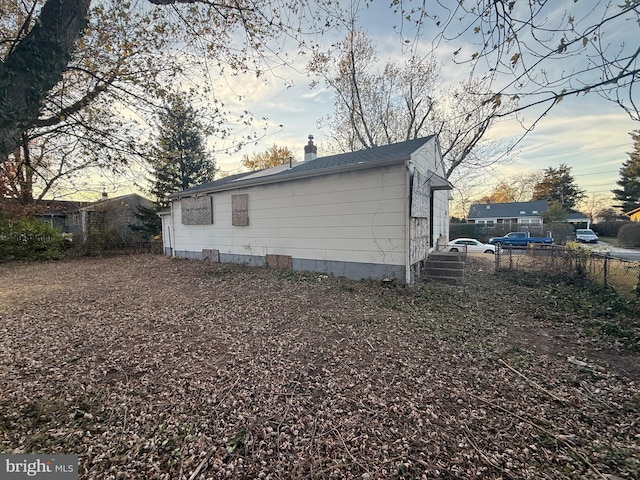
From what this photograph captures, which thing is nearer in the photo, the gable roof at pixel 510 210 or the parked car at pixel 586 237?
the parked car at pixel 586 237

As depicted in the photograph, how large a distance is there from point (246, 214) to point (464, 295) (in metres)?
6.34

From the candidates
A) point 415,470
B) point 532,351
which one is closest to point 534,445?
point 415,470

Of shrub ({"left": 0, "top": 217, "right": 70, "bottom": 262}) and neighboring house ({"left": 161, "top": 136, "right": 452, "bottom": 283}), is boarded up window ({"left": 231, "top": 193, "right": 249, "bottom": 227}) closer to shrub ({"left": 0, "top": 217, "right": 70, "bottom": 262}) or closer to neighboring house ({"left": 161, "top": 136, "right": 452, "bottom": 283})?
neighboring house ({"left": 161, "top": 136, "right": 452, "bottom": 283})

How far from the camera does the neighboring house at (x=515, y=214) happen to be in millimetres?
28016

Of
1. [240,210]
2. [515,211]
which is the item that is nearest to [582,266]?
[240,210]

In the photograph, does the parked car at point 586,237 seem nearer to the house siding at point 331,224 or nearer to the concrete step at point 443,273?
the concrete step at point 443,273

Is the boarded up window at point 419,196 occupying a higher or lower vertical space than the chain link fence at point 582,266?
higher

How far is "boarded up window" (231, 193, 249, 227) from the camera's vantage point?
834cm

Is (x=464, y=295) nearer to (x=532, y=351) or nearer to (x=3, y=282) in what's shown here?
(x=532, y=351)

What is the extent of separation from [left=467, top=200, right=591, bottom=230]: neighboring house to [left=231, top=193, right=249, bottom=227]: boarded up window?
Answer: 26.3m

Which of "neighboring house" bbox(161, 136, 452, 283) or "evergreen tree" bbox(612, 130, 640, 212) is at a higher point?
"evergreen tree" bbox(612, 130, 640, 212)

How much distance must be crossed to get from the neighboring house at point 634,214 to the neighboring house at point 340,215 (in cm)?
2954

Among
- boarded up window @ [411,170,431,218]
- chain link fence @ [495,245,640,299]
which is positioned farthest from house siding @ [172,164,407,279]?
chain link fence @ [495,245,640,299]

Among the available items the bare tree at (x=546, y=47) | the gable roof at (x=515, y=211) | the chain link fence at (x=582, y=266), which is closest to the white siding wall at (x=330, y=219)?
the bare tree at (x=546, y=47)
